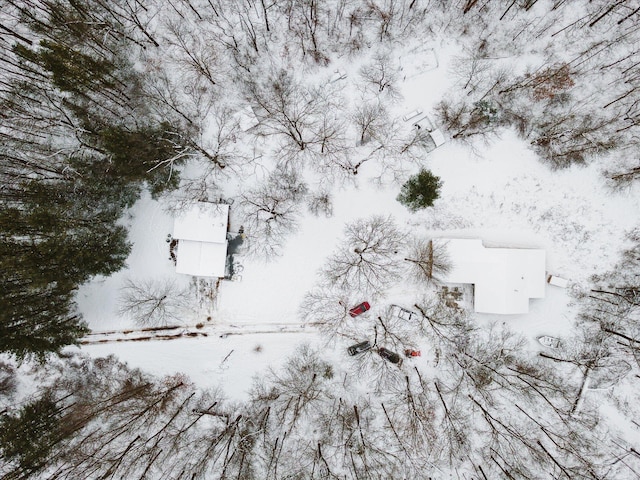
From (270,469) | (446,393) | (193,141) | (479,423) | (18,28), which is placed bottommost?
(270,469)

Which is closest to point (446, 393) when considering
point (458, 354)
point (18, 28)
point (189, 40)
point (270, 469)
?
point (458, 354)

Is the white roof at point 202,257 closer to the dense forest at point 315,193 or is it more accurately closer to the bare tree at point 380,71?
the dense forest at point 315,193

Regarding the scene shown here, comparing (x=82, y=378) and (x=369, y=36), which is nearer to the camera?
(x=369, y=36)

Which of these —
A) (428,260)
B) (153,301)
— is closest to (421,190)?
(428,260)

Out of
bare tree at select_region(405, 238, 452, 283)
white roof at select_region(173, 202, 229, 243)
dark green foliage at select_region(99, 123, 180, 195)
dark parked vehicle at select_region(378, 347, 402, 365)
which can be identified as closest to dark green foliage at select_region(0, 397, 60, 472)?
white roof at select_region(173, 202, 229, 243)

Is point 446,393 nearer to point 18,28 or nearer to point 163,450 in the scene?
point 163,450

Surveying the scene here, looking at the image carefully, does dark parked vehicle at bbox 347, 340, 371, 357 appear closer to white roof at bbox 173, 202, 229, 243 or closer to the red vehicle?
the red vehicle

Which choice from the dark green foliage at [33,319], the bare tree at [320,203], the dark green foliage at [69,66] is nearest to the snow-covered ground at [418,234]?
the bare tree at [320,203]
